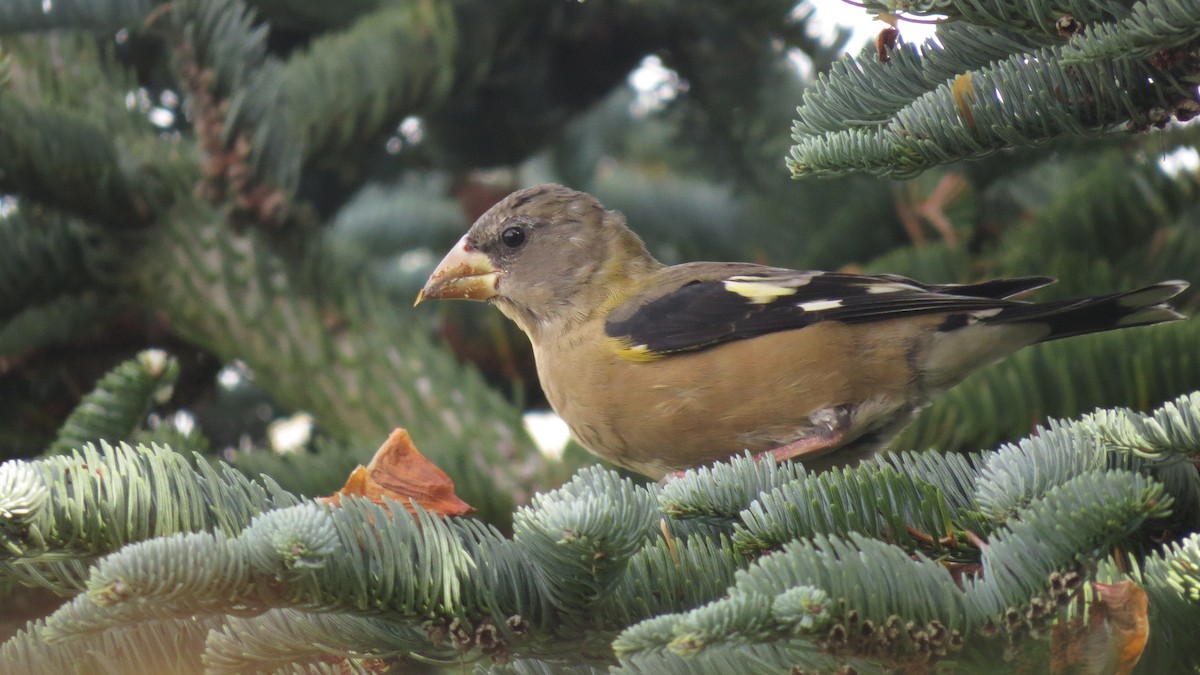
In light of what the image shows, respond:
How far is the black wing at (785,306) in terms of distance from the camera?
3.24 metres

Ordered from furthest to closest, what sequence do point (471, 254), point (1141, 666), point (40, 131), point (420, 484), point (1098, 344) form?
point (471, 254)
point (40, 131)
point (1098, 344)
point (420, 484)
point (1141, 666)

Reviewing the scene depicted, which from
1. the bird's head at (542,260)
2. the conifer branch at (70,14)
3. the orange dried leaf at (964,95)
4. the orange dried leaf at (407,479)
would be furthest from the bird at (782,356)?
the conifer branch at (70,14)

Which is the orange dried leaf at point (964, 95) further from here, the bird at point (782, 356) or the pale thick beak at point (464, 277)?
the pale thick beak at point (464, 277)

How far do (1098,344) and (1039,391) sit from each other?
0.69 ft

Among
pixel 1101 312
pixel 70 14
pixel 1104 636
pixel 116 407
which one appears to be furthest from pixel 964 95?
pixel 70 14

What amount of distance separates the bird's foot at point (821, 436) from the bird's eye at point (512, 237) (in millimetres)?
1350

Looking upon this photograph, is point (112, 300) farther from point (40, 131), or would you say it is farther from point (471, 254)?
point (471, 254)

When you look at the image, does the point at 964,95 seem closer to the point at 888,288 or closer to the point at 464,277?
the point at 888,288

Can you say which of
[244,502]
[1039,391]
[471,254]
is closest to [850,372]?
[1039,391]

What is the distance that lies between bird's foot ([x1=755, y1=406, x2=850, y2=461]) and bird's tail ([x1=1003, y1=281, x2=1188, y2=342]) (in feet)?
1.73

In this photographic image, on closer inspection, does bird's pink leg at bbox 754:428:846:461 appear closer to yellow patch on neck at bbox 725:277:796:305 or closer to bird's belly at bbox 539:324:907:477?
bird's belly at bbox 539:324:907:477

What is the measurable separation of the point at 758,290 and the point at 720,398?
1.68 ft

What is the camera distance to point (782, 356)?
3168 mm

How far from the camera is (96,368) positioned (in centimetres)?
420
